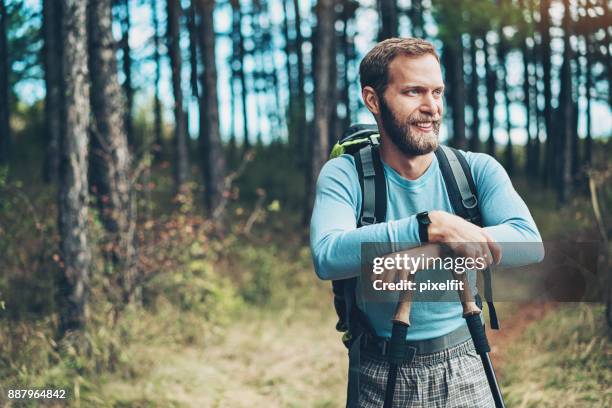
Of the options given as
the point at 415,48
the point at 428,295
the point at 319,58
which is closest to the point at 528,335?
the point at 428,295

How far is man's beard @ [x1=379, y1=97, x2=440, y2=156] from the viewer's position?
2.06 meters

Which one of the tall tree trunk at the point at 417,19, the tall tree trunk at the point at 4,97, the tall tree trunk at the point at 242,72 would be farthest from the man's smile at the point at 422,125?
the tall tree trunk at the point at 242,72

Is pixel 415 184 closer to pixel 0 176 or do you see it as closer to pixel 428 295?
pixel 428 295

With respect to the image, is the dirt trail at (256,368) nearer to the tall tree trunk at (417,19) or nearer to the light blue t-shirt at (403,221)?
the light blue t-shirt at (403,221)

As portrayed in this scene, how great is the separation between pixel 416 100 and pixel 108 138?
6.00 metres

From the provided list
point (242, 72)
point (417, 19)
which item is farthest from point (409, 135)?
point (242, 72)

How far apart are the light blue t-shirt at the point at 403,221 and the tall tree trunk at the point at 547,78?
608 inches

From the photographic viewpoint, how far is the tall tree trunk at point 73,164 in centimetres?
590

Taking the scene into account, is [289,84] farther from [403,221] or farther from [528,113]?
[403,221]

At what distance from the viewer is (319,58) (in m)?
12.2

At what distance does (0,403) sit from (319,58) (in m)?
9.56

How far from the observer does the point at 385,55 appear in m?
2.10

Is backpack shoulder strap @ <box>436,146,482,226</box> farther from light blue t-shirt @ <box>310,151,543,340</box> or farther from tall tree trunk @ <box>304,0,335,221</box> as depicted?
tall tree trunk @ <box>304,0,335,221</box>

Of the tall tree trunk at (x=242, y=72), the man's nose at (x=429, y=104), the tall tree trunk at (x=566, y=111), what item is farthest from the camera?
the tall tree trunk at (x=242, y=72)
